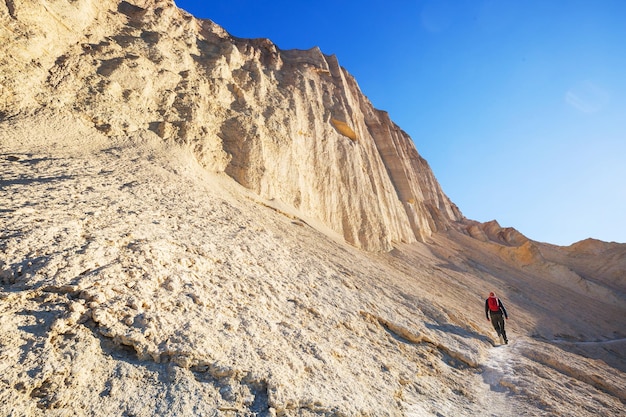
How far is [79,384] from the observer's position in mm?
2746

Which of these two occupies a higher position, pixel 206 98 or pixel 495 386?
pixel 206 98

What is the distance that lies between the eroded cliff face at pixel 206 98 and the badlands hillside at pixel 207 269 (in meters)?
0.08

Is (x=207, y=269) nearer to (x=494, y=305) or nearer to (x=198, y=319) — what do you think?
(x=198, y=319)

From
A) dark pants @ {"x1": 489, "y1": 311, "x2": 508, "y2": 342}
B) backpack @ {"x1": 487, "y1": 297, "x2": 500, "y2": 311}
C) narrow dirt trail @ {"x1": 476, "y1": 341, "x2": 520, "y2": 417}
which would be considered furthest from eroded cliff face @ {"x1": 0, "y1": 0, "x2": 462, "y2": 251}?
narrow dirt trail @ {"x1": 476, "y1": 341, "x2": 520, "y2": 417}

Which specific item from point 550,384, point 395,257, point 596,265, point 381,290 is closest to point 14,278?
point 381,290

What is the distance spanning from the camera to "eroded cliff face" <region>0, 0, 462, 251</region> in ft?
33.9

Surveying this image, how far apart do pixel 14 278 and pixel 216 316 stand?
203cm

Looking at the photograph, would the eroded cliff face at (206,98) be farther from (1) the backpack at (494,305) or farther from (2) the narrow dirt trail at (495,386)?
(2) the narrow dirt trail at (495,386)

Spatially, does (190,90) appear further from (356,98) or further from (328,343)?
(356,98)

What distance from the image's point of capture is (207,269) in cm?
510

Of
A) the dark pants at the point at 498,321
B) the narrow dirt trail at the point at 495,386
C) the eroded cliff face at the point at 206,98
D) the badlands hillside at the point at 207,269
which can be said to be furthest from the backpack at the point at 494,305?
the eroded cliff face at the point at 206,98

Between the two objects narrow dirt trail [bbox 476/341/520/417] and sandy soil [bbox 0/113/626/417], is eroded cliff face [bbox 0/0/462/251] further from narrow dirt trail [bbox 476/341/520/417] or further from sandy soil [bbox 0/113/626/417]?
narrow dirt trail [bbox 476/341/520/417]

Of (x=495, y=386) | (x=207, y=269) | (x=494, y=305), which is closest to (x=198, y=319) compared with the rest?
(x=207, y=269)

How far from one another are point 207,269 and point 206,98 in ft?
34.0
